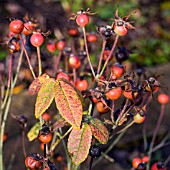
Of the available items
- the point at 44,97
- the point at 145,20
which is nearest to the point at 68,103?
the point at 44,97

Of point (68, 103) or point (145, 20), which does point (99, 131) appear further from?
point (145, 20)

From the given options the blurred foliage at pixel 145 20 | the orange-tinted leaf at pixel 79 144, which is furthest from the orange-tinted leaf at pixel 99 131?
the blurred foliage at pixel 145 20

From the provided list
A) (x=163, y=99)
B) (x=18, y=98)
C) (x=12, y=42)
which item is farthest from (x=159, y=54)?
(x=12, y=42)

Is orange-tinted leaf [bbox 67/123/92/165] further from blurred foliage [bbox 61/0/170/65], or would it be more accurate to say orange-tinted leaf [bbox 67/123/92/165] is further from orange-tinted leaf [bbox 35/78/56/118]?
blurred foliage [bbox 61/0/170/65]

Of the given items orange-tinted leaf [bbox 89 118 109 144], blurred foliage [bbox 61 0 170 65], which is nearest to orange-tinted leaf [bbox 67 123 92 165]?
orange-tinted leaf [bbox 89 118 109 144]

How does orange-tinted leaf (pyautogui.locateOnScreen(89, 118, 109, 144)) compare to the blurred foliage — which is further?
the blurred foliage

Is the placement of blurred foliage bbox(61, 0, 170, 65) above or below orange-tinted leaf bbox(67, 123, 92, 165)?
below
